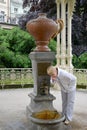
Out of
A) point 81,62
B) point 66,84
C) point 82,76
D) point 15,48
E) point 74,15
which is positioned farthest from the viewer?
point 74,15

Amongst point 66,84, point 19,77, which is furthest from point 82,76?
point 66,84

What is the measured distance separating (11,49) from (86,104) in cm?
583

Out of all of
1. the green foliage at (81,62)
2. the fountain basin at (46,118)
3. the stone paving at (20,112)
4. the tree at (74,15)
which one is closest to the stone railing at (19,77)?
the stone paving at (20,112)

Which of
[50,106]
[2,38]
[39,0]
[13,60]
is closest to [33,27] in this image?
[50,106]

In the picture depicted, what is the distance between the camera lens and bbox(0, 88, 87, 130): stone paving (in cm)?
434

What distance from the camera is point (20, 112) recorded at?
535 centimetres

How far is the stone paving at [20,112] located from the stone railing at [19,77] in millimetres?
1150

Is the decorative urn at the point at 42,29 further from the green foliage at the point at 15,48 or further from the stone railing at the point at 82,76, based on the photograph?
the green foliage at the point at 15,48

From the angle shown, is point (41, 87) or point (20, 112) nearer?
point (41, 87)

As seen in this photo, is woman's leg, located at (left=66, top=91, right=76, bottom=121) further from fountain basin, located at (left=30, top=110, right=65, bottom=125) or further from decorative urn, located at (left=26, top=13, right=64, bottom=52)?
decorative urn, located at (left=26, top=13, right=64, bottom=52)

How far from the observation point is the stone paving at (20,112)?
14.2 feet

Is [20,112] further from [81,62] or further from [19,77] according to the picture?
[81,62]

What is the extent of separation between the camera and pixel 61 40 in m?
8.58

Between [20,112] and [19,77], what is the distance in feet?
12.6
